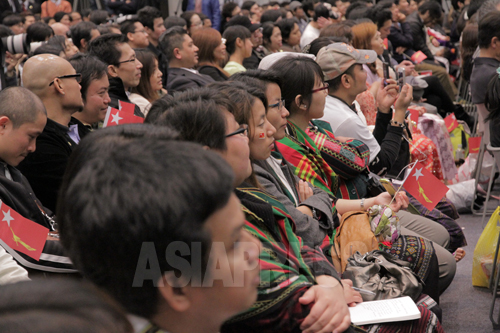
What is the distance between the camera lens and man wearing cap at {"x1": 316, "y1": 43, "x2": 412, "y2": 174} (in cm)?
334

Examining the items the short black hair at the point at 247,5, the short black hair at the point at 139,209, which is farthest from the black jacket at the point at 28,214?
the short black hair at the point at 247,5

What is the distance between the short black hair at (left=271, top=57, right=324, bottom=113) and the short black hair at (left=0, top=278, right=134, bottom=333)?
2452 millimetres

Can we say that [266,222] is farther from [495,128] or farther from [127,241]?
[495,128]

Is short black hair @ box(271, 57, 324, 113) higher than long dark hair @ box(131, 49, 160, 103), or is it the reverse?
short black hair @ box(271, 57, 324, 113)

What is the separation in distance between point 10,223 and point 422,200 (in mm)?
1982

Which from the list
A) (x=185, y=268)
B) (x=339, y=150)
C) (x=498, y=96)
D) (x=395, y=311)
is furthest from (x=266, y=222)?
(x=498, y=96)

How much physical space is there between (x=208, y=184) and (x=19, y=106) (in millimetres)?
1669

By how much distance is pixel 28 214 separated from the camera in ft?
7.04

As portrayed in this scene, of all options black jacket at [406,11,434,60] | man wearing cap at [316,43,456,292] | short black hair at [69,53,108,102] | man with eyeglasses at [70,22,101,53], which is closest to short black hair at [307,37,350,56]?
man wearing cap at [316,43,456,292]

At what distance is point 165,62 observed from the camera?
20.7 feet

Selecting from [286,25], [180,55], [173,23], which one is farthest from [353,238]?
[286,25]

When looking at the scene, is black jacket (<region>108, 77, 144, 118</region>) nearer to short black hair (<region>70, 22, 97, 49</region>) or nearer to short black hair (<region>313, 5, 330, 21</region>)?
short black hair (<region>70, 22, 97, 49</region>)

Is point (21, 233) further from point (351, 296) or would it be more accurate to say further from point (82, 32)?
point (82, 32)

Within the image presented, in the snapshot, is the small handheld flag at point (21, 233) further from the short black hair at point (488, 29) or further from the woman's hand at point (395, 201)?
the short black hair at point (488, 29)
